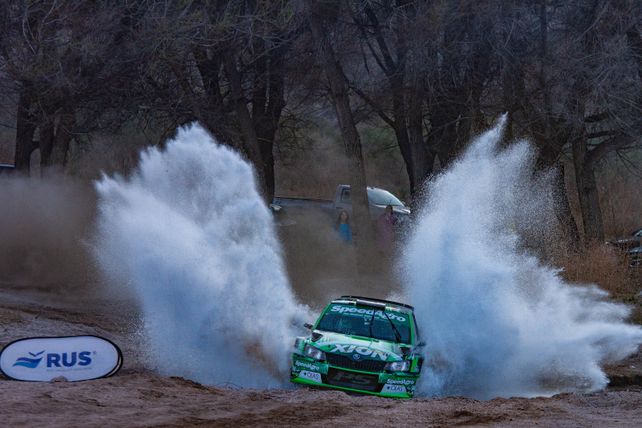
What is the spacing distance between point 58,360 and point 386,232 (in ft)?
45.3

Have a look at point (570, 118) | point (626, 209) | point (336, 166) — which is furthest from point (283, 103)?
point (336, 166)

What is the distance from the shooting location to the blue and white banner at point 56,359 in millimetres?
11633

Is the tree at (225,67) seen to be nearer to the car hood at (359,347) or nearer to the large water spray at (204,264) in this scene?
the large water spray at (204,264)

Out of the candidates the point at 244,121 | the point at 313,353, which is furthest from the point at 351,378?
the point at 244,121

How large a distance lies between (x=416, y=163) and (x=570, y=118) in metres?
4.74

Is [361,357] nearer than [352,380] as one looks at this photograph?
No

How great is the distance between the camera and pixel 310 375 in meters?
12.7

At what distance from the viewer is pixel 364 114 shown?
92.8 feet

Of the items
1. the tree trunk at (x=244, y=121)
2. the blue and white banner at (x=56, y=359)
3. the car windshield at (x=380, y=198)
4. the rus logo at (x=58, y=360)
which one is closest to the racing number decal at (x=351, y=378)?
the blue and white banner at (x=56, y=359)

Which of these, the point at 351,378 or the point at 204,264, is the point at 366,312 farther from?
the point at 204,264

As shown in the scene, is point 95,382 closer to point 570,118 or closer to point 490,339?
point 490,339

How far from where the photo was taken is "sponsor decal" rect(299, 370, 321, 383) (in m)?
12.6

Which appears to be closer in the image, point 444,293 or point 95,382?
point 95,382

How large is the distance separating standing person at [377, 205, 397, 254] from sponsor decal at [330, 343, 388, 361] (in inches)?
454
